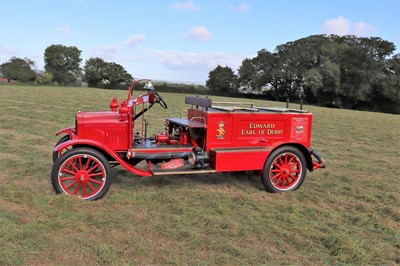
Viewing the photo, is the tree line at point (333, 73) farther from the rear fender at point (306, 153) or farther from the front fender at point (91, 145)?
the front fender at point (91, 145)

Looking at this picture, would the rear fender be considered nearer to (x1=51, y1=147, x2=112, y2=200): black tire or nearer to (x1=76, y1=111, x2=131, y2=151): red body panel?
(x1=76, y1=111, x2=131, y2=151): red body panel

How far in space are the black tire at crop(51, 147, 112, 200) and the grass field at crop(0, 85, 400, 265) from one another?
0.18 meters

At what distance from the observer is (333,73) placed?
4822 centimetres

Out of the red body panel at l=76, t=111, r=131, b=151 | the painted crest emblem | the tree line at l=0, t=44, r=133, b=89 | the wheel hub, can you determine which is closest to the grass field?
the wheel hub

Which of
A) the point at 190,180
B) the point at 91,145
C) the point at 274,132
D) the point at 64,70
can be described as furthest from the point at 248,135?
the point at 64,70

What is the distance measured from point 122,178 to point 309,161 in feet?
10.1

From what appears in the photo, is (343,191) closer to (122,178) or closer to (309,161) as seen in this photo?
(309,161)

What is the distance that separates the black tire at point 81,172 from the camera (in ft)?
15.7

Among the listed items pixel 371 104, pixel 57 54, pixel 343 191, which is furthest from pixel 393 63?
pixel 57 54

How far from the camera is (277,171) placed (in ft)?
18.7

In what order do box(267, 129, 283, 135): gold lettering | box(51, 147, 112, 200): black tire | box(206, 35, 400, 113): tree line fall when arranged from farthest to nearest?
1. box(206, 35, 400, 113): tree line
2. box(267, 129, 283, 135): gold lettering
3. box(51, 147, 112, 200): black tire

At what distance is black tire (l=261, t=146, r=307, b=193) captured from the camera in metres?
5.60

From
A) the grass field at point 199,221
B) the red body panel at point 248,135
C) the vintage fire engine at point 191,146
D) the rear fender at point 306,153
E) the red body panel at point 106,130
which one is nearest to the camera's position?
the grass field at point 199,221

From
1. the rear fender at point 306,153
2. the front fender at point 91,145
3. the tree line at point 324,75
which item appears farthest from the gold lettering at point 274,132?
the tree line at point 324,75
